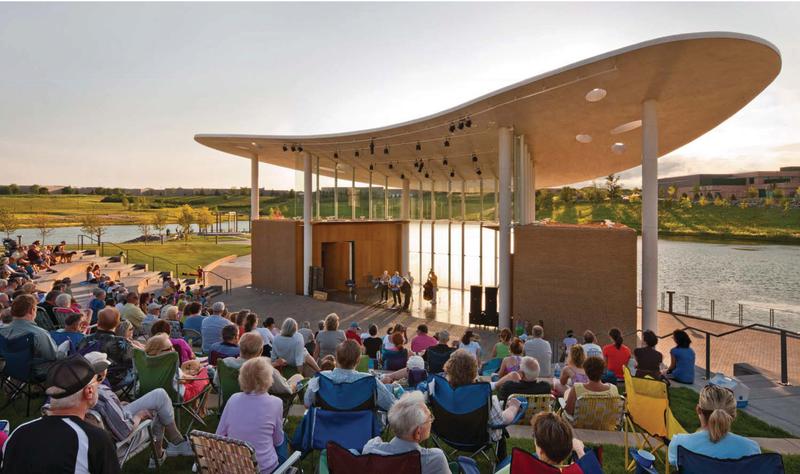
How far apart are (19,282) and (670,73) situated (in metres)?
14.5

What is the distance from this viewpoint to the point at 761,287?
84.4 ft

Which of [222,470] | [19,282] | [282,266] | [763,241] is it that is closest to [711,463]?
[222,470]

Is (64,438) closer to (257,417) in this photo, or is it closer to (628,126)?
(257,417)

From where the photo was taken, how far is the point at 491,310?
13359 millimetres

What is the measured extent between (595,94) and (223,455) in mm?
9428

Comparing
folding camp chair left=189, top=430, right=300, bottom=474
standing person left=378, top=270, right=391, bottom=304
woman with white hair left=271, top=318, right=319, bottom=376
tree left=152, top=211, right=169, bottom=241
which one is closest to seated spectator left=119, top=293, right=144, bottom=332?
woman with white hair left=271, top=318, right=319, bottom=376

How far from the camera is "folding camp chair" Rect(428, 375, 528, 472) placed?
3410 mm

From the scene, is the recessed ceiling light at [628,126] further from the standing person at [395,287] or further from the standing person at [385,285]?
the standing person at [385,285]

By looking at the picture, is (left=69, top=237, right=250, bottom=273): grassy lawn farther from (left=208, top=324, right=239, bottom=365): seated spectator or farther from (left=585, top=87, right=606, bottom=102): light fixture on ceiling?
(left=585, top=87, right=606, bottom=102): light fixture on ceiling

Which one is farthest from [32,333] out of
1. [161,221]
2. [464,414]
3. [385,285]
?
[161,221]

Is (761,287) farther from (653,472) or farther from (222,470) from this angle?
(222,470)

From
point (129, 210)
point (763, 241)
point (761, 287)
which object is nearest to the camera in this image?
point (761, 287)

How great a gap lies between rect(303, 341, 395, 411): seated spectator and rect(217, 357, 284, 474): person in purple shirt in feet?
1.48

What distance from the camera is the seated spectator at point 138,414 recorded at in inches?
117
